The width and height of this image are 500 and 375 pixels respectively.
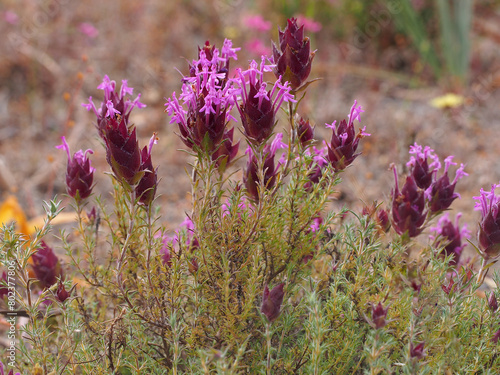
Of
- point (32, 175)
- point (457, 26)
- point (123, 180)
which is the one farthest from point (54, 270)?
point (457, 26)

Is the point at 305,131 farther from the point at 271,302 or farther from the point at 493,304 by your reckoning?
the point at 493,304

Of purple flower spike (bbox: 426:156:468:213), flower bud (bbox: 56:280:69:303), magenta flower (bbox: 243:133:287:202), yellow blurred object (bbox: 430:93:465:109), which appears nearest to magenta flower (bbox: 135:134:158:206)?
magenta flower (bbox: 243:133:287:202)

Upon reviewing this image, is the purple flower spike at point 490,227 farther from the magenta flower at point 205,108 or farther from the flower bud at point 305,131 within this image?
the magenta flower at point 205,108

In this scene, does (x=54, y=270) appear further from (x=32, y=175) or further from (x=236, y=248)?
(x=32, y=175)

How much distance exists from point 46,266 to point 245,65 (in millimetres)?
4063

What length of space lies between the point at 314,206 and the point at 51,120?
12.9 feet

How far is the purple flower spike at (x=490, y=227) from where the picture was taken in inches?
53.5

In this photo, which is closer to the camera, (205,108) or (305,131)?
(205,108)

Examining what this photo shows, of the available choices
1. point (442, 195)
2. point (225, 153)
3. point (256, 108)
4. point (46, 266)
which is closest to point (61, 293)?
point (46, 266)

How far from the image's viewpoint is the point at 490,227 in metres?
1.36

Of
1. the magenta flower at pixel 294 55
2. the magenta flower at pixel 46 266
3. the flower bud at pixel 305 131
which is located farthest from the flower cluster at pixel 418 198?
the magenta flower at pixel 46 266

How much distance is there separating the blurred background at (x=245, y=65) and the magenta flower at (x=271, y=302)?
7.88 feet

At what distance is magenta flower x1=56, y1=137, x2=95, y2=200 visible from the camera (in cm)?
140

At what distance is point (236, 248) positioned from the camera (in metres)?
1.34
